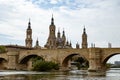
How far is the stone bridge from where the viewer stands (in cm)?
6256

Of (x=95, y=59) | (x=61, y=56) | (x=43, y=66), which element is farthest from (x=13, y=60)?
(x=95, y=59)

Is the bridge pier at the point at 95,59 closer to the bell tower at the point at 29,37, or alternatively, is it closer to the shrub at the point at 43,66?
the shrub at the point at 43,66

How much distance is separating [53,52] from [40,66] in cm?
851

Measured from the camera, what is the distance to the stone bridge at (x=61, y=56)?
6256 cm

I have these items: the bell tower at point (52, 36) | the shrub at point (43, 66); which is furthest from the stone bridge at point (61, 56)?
the bell tower at point (52, 36)

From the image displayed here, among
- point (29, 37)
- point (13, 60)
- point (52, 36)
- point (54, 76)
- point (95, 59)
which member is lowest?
point (54, 76)

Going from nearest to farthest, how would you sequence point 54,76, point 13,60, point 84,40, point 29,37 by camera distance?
point 54,76 < point 13,60 < point 84,40 < point 29,37

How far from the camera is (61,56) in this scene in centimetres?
7044

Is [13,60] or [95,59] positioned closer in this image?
[95,59]

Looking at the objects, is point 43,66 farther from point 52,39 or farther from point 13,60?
point 52,39

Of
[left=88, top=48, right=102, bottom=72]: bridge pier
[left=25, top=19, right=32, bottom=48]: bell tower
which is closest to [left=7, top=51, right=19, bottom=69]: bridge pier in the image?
[left=88, top=48, right=102, bottom=72]: bridge pier

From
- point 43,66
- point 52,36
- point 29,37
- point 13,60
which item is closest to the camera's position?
point 43,66

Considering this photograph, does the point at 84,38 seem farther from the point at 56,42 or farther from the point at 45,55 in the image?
the point at 45,55

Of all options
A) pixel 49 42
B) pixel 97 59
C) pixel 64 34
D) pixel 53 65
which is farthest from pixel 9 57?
pixel 64 34
